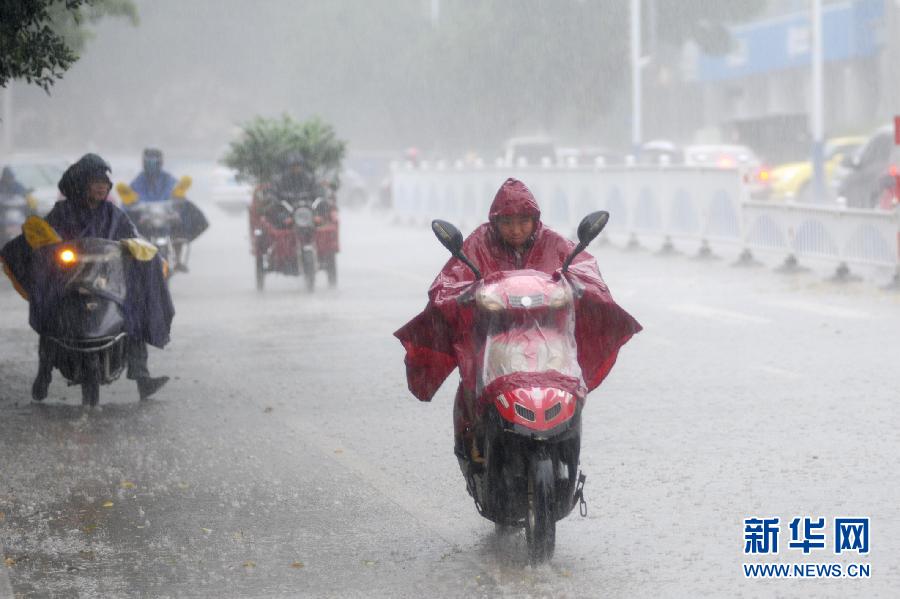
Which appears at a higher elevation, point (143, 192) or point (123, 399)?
point (143, 192)

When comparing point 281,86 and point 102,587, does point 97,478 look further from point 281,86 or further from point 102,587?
point 281,86

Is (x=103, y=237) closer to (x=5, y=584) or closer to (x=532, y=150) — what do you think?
(x=5, y=584)

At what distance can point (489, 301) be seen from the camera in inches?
243

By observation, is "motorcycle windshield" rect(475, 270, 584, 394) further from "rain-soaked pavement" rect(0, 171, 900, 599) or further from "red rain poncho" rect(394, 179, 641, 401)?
"rain-soaked pavement" rect(0, 171, 900, 599)

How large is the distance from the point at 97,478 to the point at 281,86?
7835 cm

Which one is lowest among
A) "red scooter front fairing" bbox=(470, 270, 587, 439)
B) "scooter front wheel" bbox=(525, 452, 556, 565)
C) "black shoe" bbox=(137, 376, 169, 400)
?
"black shoe" bbox=(137, 376, 169, 400)

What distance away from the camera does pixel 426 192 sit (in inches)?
1515

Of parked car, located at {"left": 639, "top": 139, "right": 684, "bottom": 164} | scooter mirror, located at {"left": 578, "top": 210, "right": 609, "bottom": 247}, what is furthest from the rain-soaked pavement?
parked car, located at {"left": 639, "top": 139, "right": 684, "bottom": 164}

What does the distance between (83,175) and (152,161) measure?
8.38 meters

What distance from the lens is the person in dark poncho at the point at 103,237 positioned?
10609 millimetres

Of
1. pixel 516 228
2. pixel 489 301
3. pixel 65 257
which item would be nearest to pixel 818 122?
pixel 65 257

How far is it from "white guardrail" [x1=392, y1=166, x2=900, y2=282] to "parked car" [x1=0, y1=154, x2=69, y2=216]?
8.71 meters

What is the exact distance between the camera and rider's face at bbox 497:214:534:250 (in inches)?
258

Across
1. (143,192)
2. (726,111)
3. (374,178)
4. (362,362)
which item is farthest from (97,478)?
(726,111)
